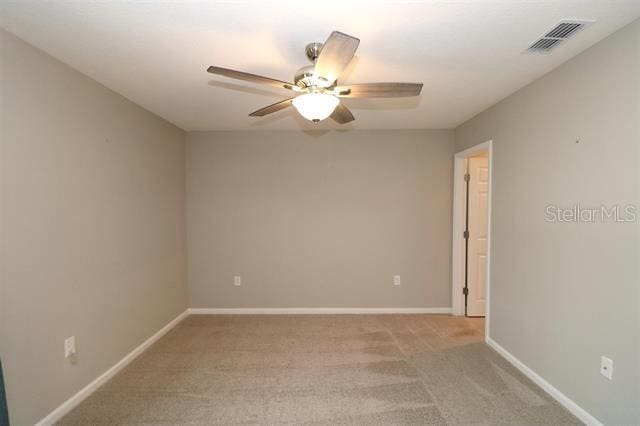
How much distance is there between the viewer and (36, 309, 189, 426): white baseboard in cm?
204

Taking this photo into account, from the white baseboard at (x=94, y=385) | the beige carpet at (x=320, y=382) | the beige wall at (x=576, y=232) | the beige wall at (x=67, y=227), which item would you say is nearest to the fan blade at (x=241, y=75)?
the beige wall at (x=67, y=227)

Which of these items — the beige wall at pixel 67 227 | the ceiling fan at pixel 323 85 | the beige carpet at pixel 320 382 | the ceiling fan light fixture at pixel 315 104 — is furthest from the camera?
the beige carpet at pixel 320 382

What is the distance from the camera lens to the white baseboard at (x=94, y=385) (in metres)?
2.04

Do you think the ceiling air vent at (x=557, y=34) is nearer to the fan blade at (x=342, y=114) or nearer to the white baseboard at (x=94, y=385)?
the fan blade at (x=342, y=114)

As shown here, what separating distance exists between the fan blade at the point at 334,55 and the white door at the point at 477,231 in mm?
3008

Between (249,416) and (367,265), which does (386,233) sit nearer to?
(367,265)

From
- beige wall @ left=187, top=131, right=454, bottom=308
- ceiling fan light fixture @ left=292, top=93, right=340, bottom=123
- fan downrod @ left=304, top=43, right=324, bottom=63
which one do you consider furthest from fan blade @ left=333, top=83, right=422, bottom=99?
beige wall @ left=187, top=131, right=454, bottom=308

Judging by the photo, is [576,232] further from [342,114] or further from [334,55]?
[334,55]

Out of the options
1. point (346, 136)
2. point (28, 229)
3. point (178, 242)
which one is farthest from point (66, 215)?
point (346, 136)

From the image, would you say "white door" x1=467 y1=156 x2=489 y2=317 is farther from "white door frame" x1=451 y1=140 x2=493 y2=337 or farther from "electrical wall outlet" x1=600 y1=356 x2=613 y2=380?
"electrical wall outlet" x1=600 y1=356 x2=613 y2=380

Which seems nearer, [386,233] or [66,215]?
[66,215]

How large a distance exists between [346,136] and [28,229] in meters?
3.25

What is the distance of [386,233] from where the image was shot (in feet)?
13.5

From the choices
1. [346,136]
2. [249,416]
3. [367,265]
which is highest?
[346,136]
